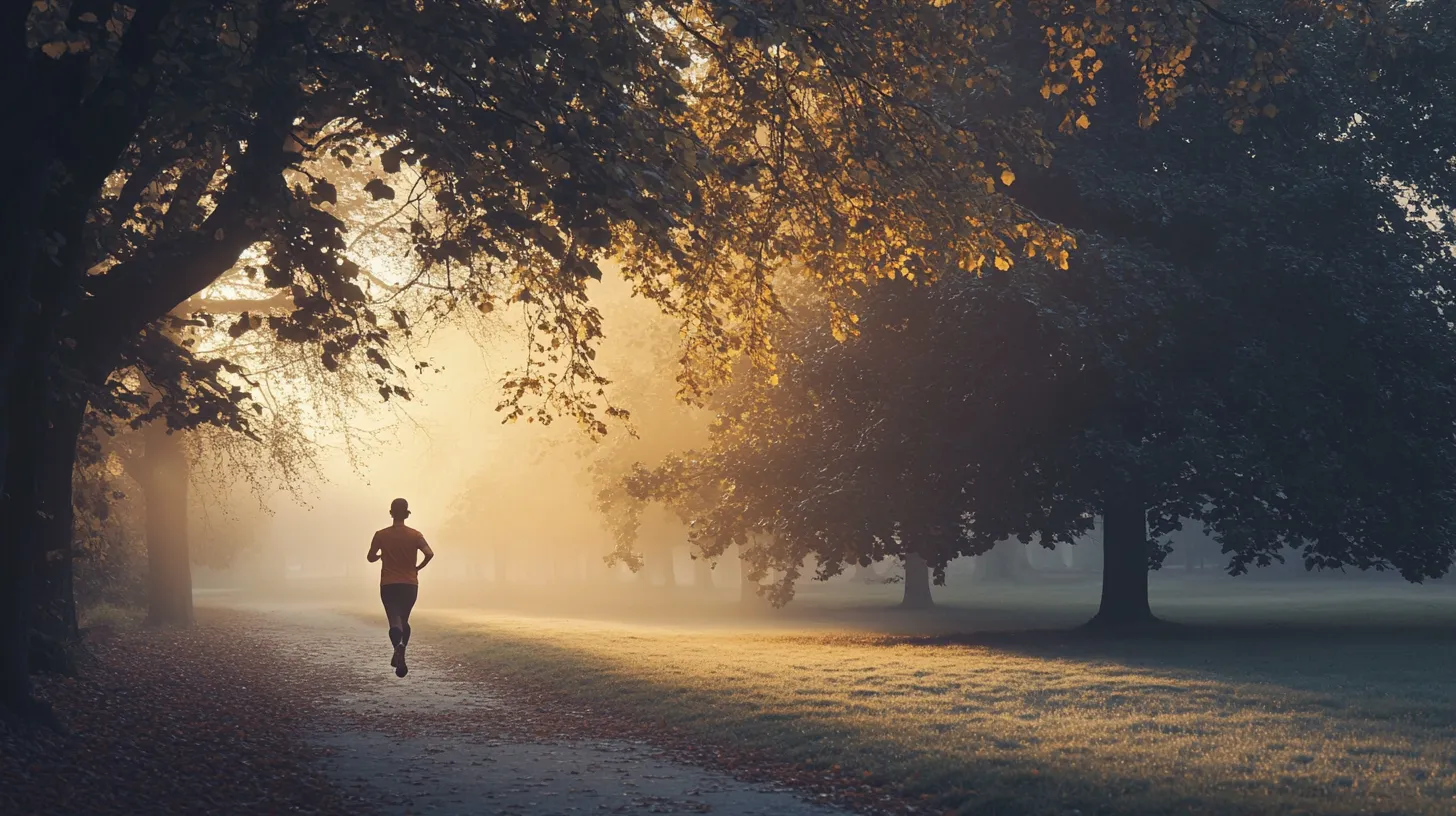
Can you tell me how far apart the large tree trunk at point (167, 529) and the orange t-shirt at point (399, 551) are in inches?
725

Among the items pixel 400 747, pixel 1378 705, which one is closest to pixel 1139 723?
pixel 1378 705

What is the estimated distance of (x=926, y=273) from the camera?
43.7 feet

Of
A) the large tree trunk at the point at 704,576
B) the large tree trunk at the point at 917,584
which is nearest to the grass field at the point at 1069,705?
the large tree trunk at the point at 917,584

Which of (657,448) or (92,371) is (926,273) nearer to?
(92,371)

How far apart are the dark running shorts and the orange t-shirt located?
72 mm

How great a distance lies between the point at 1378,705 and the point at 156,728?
42.8 ft

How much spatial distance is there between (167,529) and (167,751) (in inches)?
961

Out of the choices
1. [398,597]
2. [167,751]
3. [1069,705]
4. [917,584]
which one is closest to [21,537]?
[167,751]

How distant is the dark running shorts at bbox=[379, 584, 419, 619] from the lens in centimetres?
1580

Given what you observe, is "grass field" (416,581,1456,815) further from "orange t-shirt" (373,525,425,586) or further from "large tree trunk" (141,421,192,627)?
"large tree trunk" (141,421,192,627)

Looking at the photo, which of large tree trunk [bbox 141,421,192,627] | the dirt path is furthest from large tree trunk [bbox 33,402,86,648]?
large tree trunk [bbox 141,421,192,627]

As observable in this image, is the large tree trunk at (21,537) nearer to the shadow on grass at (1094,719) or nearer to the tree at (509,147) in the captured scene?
the tree at (509,147)

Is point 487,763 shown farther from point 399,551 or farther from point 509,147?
point 399,551

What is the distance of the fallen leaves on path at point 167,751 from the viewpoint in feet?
29.3
